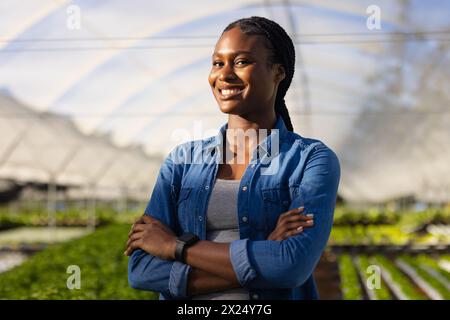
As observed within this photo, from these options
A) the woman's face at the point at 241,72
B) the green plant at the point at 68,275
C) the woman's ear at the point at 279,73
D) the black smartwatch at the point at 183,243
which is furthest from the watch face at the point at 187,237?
the green plant at the point at 68,275

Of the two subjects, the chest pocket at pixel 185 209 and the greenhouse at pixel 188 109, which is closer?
the chest pocket at pixel 185 209

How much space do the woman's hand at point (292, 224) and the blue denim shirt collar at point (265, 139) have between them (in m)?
0.15

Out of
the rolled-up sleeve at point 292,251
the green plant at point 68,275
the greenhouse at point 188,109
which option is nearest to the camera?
the rolled-up sleeve at point 292,251

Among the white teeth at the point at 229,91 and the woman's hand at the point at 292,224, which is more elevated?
the white teeth at the point at 229,91

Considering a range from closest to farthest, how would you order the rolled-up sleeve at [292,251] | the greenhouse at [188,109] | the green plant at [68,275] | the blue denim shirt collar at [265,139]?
1. the rolled-up sleeve at [292,251]
2. the blue denim shirt collar at [265,139]
3. the green plant at [68,275]
4. the greenhouse at [188,109]

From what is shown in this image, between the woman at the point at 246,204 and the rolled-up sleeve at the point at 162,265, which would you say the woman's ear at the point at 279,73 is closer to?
the woman at the point at 246,204

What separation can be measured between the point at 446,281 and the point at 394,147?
930 centimetres

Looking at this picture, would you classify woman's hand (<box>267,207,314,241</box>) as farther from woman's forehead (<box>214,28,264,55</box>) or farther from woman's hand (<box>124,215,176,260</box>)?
woman's forehead (<box>214,28,264,55</box>)

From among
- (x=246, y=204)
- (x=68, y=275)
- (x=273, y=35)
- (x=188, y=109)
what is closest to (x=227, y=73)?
(x=273, y=35)

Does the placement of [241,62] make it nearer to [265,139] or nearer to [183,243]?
[265,139]

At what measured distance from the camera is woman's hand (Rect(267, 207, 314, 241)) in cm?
140

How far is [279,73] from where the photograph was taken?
4.94 ft

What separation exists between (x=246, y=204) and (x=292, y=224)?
10 centimetres

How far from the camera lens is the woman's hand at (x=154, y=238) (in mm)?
1462
